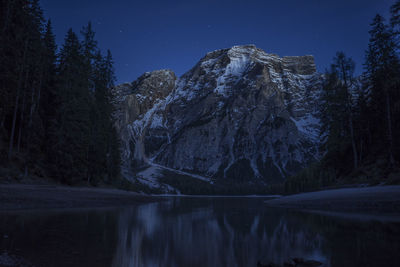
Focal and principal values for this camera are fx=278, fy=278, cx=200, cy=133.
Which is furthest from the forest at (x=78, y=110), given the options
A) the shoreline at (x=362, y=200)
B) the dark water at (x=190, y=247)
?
the dark water at (x=190, y=247)

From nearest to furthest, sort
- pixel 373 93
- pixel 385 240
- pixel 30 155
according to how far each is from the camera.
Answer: pixel 385 240, pixel 30 155, pixel 373 93

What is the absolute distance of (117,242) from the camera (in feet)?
34.0

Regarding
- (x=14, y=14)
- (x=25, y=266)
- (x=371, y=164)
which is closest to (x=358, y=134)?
(x=371, y=164)

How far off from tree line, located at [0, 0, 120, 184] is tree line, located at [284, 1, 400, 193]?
36018 mm

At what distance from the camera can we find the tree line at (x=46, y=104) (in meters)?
32.0

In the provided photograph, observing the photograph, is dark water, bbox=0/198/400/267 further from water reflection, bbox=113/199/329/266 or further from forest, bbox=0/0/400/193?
forest, bbox=0/0/400/193

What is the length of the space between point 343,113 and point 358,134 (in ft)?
12.8

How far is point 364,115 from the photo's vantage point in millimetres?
41906

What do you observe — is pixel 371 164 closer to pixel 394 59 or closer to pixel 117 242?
pixel 394 59

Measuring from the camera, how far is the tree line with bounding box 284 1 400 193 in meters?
33.8

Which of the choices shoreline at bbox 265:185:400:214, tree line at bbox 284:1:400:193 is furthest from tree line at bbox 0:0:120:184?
tree line at bbox 284:1:400:193

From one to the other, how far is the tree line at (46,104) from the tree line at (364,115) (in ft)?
118

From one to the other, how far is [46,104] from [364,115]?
4787 centimetres

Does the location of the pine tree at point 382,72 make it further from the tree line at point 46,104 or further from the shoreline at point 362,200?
the tree line at point 46,104
